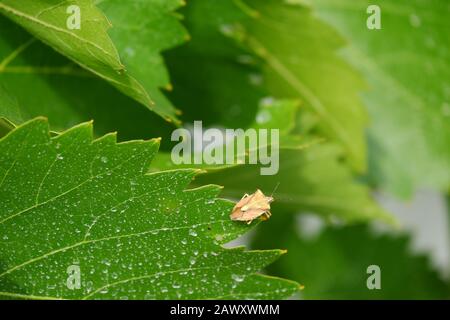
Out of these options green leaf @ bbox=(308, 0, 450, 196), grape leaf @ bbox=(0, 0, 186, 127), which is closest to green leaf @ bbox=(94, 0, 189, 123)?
grape leaf @ bbox=(0, 0, 186, 127)

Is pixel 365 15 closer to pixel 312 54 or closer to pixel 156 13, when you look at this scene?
pixel 312 54

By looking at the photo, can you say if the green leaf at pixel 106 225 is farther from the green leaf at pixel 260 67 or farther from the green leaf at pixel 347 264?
the green leaf at pixel 347 264

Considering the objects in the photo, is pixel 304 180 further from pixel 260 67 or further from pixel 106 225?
pixel 106 225

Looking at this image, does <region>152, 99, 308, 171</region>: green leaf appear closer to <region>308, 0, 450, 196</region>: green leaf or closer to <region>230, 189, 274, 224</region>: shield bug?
<region>230, 189, 274, 224</region>: shield bug

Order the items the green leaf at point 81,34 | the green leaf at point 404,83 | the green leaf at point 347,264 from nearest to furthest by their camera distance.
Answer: the green leaf at point 81,34
the green leaf at point 404,83
the green leaf at point 347,264

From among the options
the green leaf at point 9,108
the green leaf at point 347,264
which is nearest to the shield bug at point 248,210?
the green leaf at point 9,108
